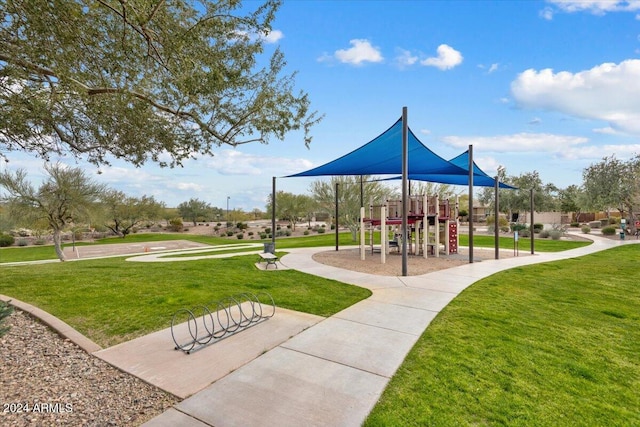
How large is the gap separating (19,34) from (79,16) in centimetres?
99

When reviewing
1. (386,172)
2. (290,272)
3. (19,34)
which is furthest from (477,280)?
(19,34)

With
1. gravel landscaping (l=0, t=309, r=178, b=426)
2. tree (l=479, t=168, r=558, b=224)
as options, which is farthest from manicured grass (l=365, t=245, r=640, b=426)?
tree (l=479, t=168, r=558, b=224)

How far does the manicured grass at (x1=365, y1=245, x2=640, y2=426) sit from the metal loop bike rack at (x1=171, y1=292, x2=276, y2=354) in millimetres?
2194

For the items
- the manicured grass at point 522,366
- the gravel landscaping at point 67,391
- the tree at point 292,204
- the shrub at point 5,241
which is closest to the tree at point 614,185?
the manicured grass at point 522,366

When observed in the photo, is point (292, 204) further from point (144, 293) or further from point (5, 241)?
point (144, 293)

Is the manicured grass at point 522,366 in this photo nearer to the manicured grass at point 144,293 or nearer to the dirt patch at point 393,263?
the manicured grass at point 144,293

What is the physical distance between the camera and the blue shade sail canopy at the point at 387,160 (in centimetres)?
908

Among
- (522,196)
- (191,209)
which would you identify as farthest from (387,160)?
(191,209)

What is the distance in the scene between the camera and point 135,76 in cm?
441

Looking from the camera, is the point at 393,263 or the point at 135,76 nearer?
the point at 135,76

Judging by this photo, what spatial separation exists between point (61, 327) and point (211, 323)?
188 cm

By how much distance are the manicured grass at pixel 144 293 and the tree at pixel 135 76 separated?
8.19 feet

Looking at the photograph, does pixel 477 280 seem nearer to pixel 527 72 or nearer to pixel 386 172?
pixel 386 172

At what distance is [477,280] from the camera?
744cm
